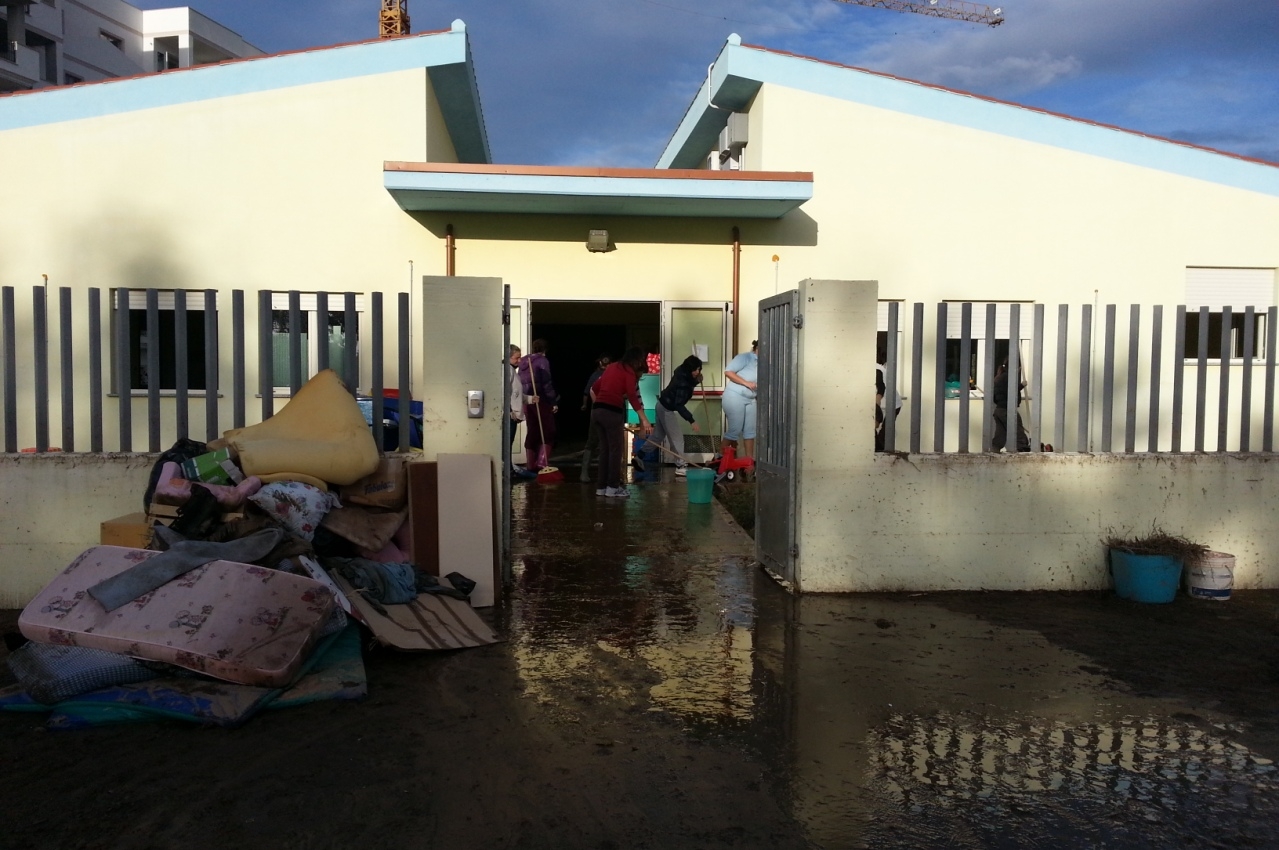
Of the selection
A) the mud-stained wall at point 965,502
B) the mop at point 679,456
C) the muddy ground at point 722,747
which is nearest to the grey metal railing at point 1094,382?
the mud-stained wall at point 965,502

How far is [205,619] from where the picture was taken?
4680mm

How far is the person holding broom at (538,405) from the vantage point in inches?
500

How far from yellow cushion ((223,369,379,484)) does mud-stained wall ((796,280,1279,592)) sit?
300cm

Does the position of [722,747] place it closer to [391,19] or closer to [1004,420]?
[1004,420]

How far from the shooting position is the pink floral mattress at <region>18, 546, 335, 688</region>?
457cm

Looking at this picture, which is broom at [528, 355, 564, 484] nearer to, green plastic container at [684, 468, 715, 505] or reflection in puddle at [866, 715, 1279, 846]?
green plastic container at [684, 468, 715, 505]

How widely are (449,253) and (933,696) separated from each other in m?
10.0

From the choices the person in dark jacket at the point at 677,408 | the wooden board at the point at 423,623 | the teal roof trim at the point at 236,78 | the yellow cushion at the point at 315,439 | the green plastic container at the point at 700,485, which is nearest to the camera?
the wooden board at the point at 423,623

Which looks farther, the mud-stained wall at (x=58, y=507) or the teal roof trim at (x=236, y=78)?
the teal roof trim at (x=236, y=78)

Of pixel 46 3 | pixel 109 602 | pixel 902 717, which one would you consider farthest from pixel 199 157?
pixel 46 3

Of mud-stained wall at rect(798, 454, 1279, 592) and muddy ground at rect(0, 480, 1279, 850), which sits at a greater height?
mud-stained wall at rect(798, 454, 1279, 592)

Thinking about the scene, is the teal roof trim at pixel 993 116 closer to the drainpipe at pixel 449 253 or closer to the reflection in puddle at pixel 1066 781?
the drainpipe at pixel 449 253

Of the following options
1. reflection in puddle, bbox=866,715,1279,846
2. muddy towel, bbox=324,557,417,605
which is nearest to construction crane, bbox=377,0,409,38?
muddy towel, bbox=324,557,417,605

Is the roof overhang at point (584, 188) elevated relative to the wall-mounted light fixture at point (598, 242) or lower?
elevated
